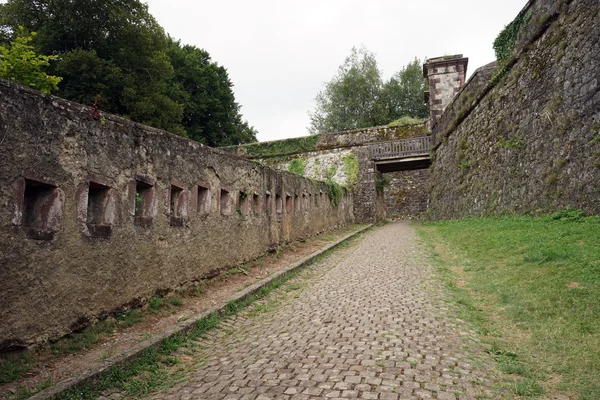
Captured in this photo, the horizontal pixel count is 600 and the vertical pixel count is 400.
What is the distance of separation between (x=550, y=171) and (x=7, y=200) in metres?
9.67

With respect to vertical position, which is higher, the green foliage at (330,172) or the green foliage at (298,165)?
the green foliage at (298,165)

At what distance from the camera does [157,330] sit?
13.6ft

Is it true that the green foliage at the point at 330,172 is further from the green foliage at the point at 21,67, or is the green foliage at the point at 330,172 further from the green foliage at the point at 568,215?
the green foliage at the point at 21,67

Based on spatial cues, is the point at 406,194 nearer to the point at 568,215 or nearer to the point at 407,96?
the point at 407,96

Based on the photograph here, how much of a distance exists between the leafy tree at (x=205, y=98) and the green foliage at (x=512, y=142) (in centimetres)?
2580

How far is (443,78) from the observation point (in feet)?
76.8

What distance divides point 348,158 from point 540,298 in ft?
66.5

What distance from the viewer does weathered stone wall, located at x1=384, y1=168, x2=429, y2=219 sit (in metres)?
30.7

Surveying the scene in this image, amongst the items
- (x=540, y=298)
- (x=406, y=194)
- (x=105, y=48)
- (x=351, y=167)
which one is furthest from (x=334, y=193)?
(x=406, y=194)

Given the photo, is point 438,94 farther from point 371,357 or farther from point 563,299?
point 371,357

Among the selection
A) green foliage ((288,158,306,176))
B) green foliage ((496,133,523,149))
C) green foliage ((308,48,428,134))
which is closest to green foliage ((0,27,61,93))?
green foliage ((496,133,523,149))

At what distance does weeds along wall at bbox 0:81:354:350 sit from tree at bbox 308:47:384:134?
3851 cm

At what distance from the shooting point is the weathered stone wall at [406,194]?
30.7 meters

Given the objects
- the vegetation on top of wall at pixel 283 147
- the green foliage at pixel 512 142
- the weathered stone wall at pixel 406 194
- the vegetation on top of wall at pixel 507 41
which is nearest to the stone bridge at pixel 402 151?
the vegetation on top of wall at pixel 283 147
